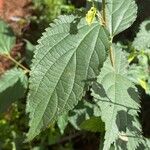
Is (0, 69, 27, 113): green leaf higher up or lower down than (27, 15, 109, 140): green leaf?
lower down

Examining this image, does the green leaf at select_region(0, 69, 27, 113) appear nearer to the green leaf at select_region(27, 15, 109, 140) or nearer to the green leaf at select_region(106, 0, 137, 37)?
the green leaf at select_region(106, 0, 137, 37)

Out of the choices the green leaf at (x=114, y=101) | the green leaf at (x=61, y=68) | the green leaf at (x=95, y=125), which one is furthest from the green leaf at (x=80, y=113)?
the green leaf at (x=61, y=68)

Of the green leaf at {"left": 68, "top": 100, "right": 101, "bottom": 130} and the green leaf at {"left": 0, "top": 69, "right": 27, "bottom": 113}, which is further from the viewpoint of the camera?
the green leaf at {"left": 68, "top": 100, "right": 101, "bottom": 130}

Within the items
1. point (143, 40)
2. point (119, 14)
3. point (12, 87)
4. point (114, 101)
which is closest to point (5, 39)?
point (12, 87)

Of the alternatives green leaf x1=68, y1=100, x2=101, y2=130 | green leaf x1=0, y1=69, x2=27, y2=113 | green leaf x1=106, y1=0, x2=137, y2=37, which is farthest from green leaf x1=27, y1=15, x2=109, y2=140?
green leaf x1=68, y1=100, x2=101, y2=130

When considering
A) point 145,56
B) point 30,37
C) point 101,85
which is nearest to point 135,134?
point 101,85

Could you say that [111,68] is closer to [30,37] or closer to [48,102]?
[48,102]

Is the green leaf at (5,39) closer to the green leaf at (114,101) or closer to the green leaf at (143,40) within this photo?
the green leaf at (143,40)
